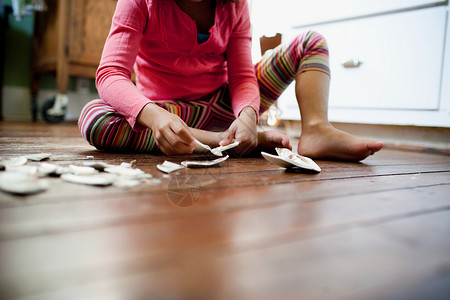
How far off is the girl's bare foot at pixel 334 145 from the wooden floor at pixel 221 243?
32cm

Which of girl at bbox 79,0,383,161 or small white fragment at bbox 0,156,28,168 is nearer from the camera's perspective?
small white fragment at bbox 0,156,28,168

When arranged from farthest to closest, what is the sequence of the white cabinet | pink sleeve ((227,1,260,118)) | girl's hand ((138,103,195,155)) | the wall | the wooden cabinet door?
the wall < the wooden cabinet door < the white cabinet < pink sleeve ((227,1,260,118)) < girl's hand ((138,103,195,155))

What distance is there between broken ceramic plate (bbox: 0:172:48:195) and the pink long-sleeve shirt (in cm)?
28

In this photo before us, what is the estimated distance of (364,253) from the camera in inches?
10.0

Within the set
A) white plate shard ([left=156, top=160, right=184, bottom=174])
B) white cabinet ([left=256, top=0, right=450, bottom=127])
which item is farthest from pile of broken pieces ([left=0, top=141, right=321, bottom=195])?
white cabinet ([left=256, top=0, right=450, bottom=127])

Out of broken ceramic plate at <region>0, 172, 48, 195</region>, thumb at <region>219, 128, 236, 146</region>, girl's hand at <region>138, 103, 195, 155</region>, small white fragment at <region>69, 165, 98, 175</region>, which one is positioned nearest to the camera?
broken ceramic plate at <region>0, 172, 48, 195</region>

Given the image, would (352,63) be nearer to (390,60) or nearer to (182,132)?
(390,60)

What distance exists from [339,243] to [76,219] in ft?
0.69

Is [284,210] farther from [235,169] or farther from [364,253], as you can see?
[235,169]

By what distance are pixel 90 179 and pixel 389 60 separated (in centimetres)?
131

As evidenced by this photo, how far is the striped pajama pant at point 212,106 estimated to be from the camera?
2.50ft

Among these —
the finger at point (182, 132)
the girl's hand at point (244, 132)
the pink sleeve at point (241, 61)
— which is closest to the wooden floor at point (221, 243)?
the finger at point (182, 132)

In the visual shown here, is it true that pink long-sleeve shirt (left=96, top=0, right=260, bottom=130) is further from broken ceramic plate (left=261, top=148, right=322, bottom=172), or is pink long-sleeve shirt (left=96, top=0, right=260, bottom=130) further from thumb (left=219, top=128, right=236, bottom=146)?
broken ceramic plate (left=261, top=148, right=322, bottom=172)

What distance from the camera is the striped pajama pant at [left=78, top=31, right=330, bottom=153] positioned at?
76 cm
